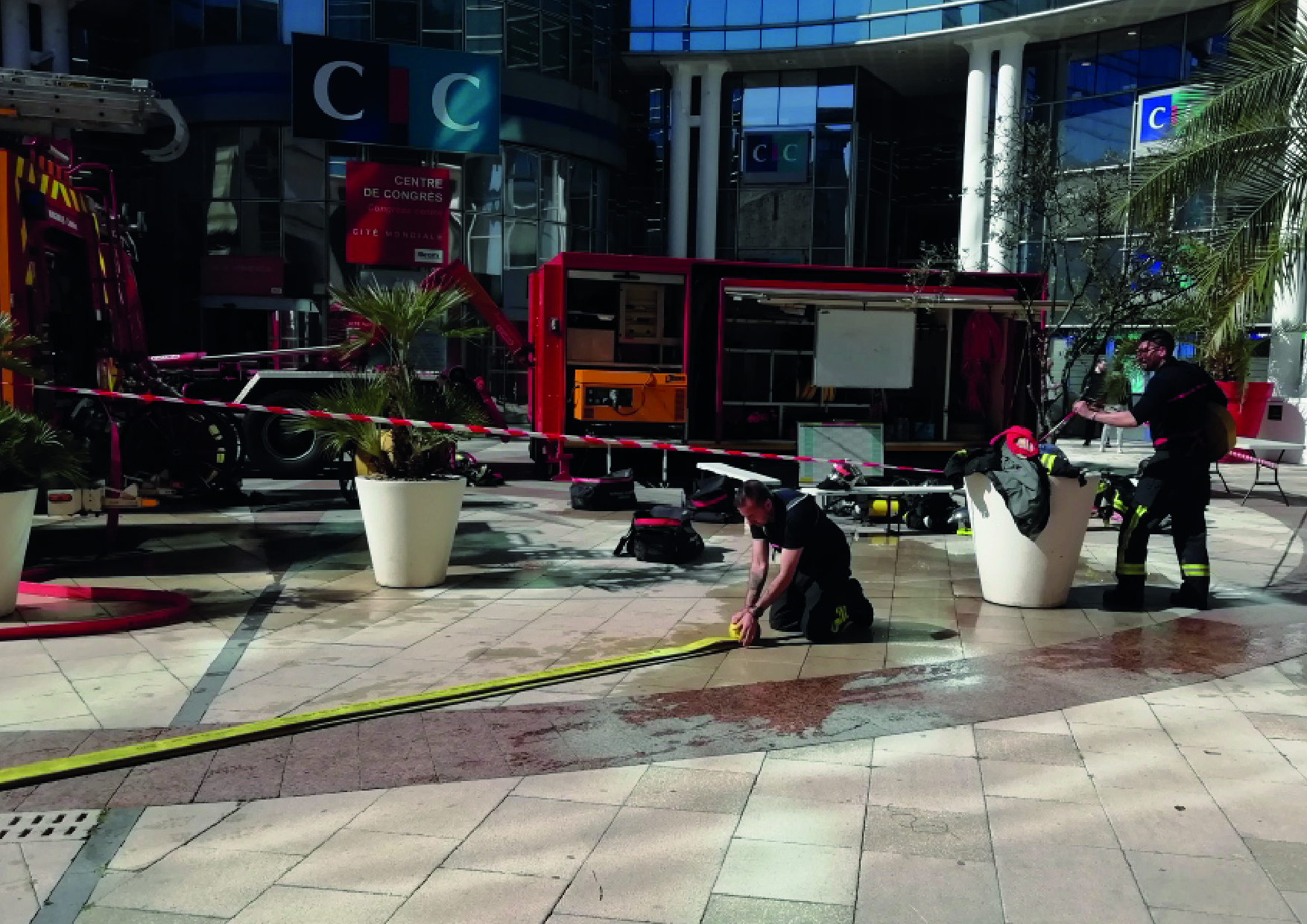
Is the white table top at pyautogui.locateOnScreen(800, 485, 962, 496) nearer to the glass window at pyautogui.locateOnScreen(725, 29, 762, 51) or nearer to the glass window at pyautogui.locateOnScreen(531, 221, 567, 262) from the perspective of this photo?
the glass window at pyautogui.locateOnScreen(531, 221, 567, 262)

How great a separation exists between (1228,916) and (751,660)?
115 inches

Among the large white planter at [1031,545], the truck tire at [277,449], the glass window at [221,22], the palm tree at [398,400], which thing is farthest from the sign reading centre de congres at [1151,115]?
the palm tree at [398,400]

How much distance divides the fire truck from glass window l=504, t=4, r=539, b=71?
49.4 feet

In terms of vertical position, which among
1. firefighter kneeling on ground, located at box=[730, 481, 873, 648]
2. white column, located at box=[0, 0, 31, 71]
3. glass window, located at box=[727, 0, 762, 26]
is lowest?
firefighter kneeling on ground, located at box=[730, 481, 873, 648]

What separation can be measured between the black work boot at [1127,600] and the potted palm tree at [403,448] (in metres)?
4.37

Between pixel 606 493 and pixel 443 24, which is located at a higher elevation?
pixel 443 24

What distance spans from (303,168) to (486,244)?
450 cm

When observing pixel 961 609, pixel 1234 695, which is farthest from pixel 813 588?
pixel 1234 695

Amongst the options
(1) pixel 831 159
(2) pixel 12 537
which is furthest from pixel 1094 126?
(2) pixel 12 537

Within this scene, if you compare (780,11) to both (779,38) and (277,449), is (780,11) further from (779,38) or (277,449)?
(277,449)

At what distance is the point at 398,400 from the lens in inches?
295

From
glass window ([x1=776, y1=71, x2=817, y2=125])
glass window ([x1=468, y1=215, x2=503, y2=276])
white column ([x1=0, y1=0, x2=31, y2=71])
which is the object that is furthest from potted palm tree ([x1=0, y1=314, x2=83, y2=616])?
glass window ([x1=776, y1=71, x2=817, y2=125])

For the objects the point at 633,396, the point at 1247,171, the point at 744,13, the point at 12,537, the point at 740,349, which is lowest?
the point at 12,537

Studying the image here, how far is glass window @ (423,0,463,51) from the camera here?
25750mm
